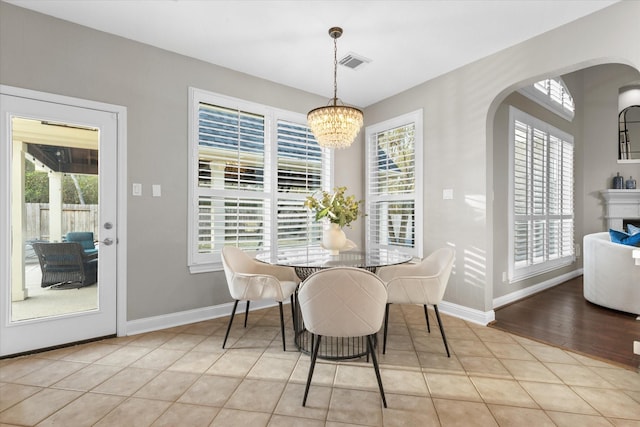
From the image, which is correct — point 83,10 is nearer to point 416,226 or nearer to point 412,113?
point 412,113

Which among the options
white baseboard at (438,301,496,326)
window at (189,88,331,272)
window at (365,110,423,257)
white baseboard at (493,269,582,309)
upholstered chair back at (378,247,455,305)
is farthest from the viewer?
window at (365,110,423,257)

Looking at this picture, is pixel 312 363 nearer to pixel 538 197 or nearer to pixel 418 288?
pixel 418 288

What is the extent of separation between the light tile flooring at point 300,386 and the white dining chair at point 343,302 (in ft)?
0.72

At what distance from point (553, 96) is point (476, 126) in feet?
7.59

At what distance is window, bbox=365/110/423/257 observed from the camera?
3.94 m

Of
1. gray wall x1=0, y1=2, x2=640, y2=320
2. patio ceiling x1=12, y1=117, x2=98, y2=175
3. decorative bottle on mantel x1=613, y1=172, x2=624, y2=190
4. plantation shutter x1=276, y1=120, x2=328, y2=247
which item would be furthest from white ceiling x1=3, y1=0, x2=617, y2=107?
decorative bottle on mantel x1=613, y1=172, x2=624, y2=190

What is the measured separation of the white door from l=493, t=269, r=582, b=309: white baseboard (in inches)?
162

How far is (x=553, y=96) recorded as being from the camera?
4629mm

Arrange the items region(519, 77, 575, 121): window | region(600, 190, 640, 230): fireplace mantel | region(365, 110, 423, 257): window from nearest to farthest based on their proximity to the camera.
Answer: region(365, 110, 423, 257): window, region(519, 77, 575, 121): window, region(600, 190, 640, 230): fireplace mantel

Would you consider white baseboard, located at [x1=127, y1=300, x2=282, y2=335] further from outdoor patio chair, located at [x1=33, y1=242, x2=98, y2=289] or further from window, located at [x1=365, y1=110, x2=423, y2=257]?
window, located at [x1=365, y1=110, x2=423, y2=257]

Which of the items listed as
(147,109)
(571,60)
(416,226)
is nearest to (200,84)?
(147,109)

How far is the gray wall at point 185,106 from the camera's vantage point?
2.53 m

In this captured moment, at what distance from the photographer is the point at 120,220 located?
2896 mm

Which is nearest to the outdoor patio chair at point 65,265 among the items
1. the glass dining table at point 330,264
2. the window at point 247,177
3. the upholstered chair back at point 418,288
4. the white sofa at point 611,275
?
the window at point 247,177
